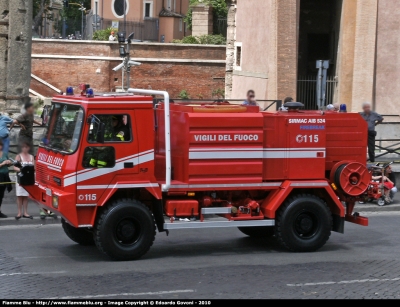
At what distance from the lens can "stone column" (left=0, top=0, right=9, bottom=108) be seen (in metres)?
19.8

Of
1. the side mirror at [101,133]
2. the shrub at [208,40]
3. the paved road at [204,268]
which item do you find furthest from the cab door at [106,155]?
the shrub at [208,40]

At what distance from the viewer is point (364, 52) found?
3086 cm

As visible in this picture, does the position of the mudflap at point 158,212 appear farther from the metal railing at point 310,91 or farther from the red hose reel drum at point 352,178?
the metal railing at point 310,91

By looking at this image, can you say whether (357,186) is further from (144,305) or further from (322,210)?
(144,305)

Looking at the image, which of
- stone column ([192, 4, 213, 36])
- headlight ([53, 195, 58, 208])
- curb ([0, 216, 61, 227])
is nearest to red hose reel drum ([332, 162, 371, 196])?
headlight ([53, 195, 58, 208])

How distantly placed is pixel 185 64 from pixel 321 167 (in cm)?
4365

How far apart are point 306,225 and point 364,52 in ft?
62.8

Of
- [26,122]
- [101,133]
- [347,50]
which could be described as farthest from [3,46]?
[347,50]

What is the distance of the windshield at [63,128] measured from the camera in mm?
11734

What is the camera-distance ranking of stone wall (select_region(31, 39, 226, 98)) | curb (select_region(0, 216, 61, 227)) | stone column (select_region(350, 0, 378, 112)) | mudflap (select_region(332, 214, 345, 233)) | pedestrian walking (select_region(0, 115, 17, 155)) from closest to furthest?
mudflap (select_region(332, 214, 345, 233)), curb (select_region(0, 216, 61, 227)), pedestrian walking (select_region(0, 115, 17, 155)), stone column (select_region(350, 0, 378, 112)), stone wall (select_region(31, 39, 226, 98))

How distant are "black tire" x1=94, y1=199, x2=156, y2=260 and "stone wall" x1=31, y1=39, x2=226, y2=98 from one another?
142ft

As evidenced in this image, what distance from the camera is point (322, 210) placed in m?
12.8

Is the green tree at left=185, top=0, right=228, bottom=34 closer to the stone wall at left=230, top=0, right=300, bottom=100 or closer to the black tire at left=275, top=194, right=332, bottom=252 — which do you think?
the stone wall at left=230, top=0, right=300, bottom=100

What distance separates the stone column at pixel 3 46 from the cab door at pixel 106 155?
902 cm
